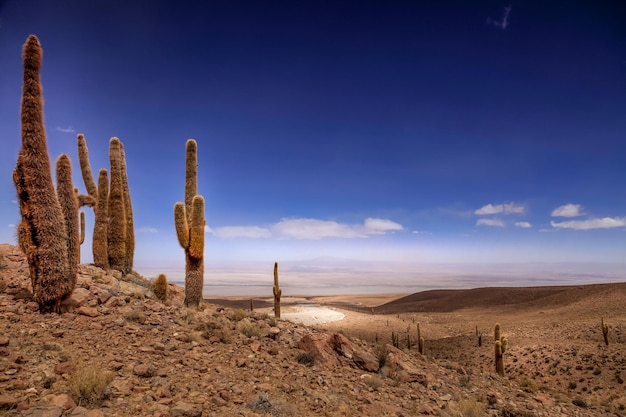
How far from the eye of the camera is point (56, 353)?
845 cm

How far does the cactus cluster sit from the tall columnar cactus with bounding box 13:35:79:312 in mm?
8475

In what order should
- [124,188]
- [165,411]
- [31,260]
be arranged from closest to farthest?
[165,411], [31,260], [124,188]

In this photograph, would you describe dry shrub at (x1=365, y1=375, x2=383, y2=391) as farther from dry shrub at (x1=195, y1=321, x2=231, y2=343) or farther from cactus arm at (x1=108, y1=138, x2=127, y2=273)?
cactus arm at (x1=108, y1=138, x2=127, y2=273)

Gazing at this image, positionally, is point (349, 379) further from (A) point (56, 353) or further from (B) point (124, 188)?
(B) point (124, 188)

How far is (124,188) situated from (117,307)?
11.7m

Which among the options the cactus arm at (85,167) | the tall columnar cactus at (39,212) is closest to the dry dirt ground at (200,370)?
the tall columnar cactus at (39,212)

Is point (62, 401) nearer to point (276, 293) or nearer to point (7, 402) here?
point (7, 402)

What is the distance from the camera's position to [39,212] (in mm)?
11320

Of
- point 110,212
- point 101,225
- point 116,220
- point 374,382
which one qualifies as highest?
point 110,212

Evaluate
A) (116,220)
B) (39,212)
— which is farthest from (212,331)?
(116,220)

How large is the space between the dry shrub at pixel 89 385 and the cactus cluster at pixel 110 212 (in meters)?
13.9

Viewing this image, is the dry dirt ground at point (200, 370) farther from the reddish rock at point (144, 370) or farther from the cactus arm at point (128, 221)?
the cactus arm at point (128, 221)

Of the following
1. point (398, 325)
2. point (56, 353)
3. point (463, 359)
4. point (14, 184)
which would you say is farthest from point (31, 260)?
point (398, 325)

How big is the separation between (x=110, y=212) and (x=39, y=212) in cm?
968
